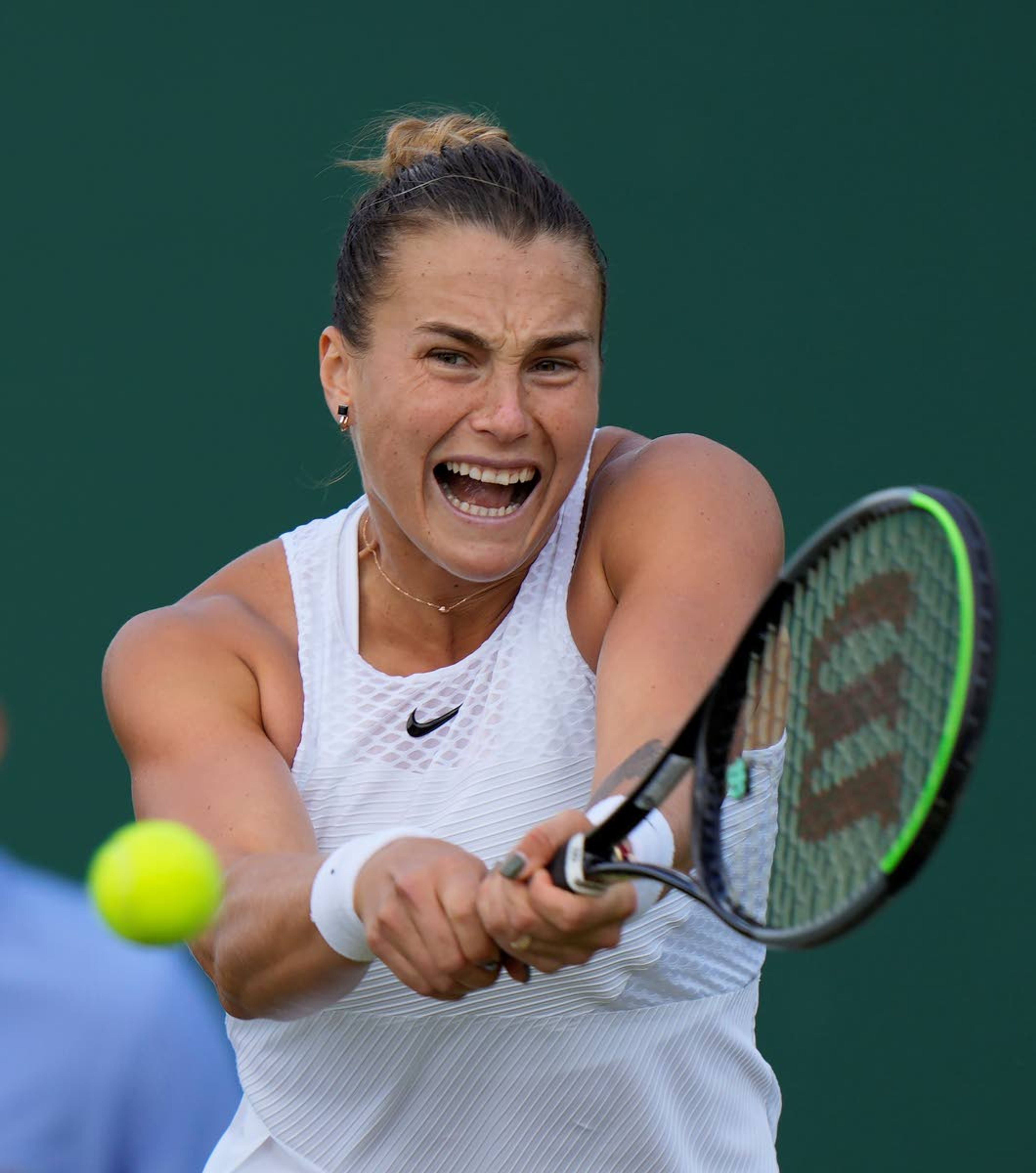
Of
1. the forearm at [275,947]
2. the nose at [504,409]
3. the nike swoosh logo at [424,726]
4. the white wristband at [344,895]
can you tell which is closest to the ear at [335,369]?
the nose at [504,409]

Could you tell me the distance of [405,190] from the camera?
7.63 feet

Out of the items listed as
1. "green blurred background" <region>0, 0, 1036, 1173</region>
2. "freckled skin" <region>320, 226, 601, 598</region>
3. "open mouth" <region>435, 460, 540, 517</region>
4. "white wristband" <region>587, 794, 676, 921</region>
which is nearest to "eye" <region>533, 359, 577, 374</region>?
"freckled skin" <region>320, 226, 601, 598</region>

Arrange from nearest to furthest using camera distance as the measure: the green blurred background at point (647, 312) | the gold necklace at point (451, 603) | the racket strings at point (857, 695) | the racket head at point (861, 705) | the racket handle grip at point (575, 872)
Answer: the racket head at point (861, 705) < the racket strings at point (857, 695) < the racket handle grip at point (575, 872) < the gold necklace at point (451, 603) < the green blurred background at point (647, 312)

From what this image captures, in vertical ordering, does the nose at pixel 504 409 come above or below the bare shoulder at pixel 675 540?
above

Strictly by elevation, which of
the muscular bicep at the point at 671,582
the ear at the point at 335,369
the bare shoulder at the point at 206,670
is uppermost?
the ear at the point at 335,369

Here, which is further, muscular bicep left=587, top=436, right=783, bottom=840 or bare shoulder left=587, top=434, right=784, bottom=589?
bare shoulder left=587, top=434, right=784, bottom=589

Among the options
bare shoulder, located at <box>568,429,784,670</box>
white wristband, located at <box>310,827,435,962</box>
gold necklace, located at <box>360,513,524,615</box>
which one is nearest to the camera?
white wristband, located at <box>310,827,435,962</box>

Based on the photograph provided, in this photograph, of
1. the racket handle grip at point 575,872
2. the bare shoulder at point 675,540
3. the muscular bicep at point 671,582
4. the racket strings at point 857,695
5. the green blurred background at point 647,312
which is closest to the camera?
the racket strings at point 857,695

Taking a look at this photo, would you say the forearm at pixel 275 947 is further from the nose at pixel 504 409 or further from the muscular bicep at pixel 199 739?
the nose at pixel 504 409

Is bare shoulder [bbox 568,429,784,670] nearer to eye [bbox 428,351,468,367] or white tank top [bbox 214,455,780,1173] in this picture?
white tank top [bbox 214,455,780,1173]

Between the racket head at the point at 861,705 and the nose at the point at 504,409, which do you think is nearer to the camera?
the racket head at the point at 861,705

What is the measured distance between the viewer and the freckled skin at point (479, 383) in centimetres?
218

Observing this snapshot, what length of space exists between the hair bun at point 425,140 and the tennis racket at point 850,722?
2.64ft

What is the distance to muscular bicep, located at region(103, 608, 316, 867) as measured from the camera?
83.6 inches
